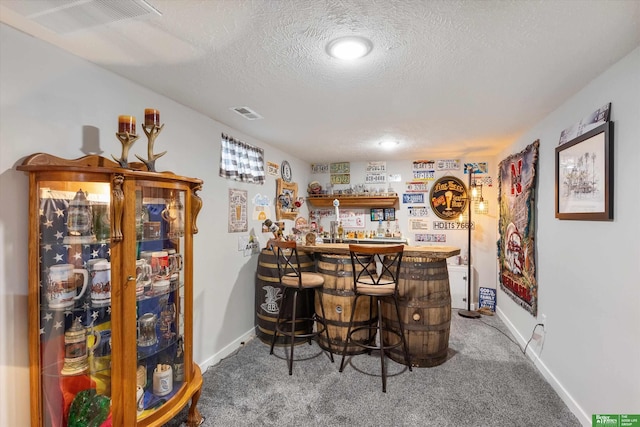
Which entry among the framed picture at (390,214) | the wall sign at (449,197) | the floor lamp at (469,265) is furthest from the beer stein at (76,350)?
the wall sign at (449,197)

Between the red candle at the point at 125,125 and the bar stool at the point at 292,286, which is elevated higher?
the red candle at the point at 125,125

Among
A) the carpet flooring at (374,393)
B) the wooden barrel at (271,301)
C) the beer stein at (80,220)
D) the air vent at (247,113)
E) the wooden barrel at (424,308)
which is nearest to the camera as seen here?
the beer stein at (80,220)

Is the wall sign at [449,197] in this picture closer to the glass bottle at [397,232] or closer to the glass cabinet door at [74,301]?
the glass bottle at [397,232]

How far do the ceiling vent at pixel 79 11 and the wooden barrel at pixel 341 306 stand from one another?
222 cm

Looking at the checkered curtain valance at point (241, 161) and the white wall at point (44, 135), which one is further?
the checkered curtain valance at point (241, 161)

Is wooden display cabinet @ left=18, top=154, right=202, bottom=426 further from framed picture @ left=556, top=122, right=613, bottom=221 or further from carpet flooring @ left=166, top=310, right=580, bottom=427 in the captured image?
framed picture @ left=556, top=122, right=613, bottom=221

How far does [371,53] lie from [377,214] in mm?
3468

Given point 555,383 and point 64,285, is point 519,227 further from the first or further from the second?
point 64,285

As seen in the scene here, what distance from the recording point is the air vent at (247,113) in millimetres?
2447

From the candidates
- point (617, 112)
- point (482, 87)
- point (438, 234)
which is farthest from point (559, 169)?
point (438, 234)

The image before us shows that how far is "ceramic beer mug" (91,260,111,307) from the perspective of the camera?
1493 mm

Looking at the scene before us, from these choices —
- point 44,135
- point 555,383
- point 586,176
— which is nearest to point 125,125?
point 44,135

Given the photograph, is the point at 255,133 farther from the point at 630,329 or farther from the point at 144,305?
the point at 630,329

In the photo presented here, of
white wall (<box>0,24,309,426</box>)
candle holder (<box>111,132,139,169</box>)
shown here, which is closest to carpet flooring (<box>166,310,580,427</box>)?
white wall (<box>0,24,309,426</box>)
